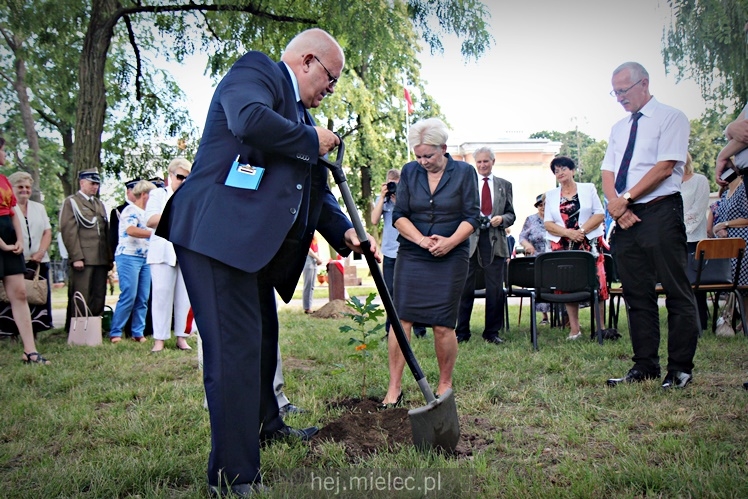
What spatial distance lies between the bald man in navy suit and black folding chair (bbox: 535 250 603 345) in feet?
14.9

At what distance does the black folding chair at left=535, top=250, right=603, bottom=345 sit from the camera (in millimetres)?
6754

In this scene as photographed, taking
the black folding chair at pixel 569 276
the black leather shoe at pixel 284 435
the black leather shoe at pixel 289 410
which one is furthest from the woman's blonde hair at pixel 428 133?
the black folding chair at pixel 569 276

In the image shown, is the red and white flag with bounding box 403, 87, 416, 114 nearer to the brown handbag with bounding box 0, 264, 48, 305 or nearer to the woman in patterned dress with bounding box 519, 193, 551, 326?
the woman in patterned dress with bounding box 519, 193, 551, 326

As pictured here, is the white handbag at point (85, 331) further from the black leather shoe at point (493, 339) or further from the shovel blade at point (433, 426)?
the shovel blade at point (433, 426)

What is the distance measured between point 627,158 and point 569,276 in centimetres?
232

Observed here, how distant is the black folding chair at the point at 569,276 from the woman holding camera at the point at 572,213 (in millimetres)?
589

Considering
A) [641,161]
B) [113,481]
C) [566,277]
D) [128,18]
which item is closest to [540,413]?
[641,161]

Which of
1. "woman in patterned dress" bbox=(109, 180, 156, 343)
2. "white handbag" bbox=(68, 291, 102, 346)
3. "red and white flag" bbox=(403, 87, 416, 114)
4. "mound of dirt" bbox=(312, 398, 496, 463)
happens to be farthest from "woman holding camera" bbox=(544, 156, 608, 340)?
"red and white flag" bbox=(403, 87, 416, 114)

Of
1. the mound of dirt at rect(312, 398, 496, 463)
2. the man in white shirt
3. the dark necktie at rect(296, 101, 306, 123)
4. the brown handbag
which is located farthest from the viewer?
the brown handbag

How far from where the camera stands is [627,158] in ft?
15.5

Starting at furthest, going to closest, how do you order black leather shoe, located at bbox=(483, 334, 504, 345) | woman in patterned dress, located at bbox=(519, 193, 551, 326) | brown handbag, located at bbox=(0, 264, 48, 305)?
woman in patterned dress, located at bbox=(519, 193, 551, 326)
brown handbag, located at bbox=(0, 264, 48, 305)
black leather shoe, located at bbox=(483, 334, 504, 345)

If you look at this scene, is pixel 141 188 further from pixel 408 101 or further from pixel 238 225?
pixel 408 101

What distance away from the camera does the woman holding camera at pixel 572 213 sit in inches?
291

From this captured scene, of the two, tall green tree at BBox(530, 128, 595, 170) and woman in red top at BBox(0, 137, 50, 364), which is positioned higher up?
tall green tree at BBox(530, 128, 595, 170)
